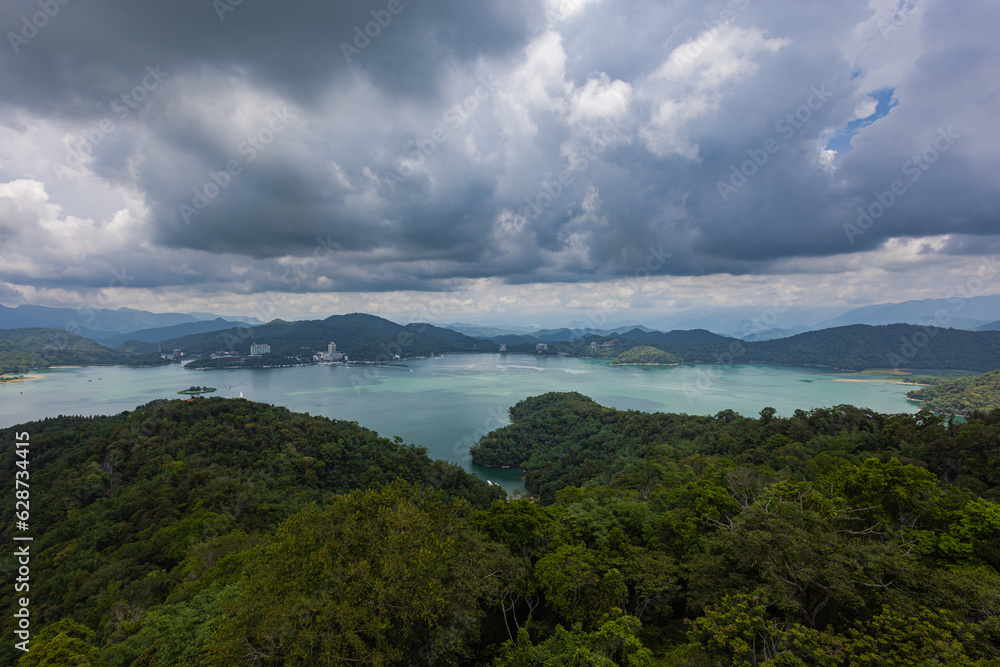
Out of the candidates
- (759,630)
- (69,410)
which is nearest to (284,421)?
(759,630)

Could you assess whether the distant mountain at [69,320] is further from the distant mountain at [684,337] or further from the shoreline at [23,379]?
the distant mountain at [684,337]

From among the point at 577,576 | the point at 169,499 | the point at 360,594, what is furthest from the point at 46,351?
the point at 577,576

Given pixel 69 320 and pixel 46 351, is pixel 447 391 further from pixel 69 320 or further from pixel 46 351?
pixel 69 320

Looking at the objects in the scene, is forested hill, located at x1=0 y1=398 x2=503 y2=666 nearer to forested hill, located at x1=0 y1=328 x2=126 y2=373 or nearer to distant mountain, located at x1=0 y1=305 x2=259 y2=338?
forested hill, located at x1=0 y1=328 x2=126 y2=373

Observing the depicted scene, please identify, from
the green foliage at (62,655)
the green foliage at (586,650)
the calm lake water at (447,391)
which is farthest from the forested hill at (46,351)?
the green foliage at (586,650)

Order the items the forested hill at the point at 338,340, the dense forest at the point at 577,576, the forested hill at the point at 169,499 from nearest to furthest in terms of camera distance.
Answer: the dense forest at the point at 577,576 → the forested hill at the point at 169,499 → the forested hill at the point at 338,340

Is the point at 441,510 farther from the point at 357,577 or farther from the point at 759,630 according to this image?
the point at 759,630
